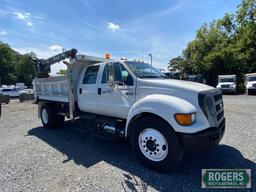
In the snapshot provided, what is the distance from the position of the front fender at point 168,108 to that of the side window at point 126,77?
2.14 ft

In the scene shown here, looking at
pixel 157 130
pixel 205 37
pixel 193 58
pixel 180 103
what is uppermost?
pixel 205 37

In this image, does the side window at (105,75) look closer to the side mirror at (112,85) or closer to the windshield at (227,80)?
the side mirror at (112,85)

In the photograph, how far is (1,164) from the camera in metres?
4.18

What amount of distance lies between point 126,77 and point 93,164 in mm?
2013

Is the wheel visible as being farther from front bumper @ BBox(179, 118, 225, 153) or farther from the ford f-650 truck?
front bumper @ BBox(179, 118, 225, 153)

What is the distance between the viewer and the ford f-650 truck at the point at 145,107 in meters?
3.36

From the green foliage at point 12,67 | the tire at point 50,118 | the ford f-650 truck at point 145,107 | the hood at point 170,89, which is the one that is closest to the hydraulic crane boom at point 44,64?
the ford f-650 truck at point 145,107

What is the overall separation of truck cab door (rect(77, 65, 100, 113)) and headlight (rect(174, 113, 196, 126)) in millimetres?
2510

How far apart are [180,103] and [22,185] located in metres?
3.06

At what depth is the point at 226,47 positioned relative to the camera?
28641mm

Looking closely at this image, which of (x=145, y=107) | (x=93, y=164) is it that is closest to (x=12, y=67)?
(x=93, y=164)

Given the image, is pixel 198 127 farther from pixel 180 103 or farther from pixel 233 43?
pixel 233 43

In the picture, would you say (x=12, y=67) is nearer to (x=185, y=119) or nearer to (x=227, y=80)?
(x=227, y=80)

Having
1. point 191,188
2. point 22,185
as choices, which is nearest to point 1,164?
point 22,185
